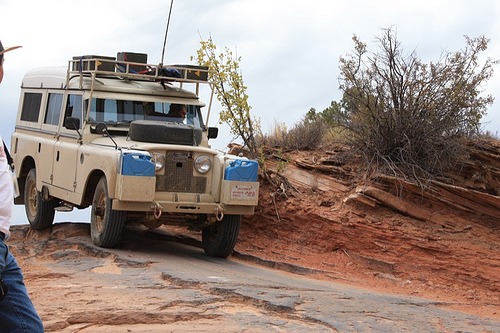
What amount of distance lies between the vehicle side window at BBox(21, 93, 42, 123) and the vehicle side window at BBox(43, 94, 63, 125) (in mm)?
460

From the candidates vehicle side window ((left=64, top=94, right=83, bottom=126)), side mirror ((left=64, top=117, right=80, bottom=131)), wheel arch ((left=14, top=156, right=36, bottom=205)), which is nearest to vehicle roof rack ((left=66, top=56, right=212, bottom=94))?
vehicle side window ((left=64, top=94, right=83, bottom=126))

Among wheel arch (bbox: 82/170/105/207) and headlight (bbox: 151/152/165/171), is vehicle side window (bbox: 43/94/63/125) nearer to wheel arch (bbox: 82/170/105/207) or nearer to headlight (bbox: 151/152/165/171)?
wheel arch (bbox: 82/170/105/207)

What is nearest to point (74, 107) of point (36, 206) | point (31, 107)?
point (31, 107)

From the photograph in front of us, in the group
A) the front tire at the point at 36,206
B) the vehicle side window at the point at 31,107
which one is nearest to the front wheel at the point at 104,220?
the front tire at the point at 36,206

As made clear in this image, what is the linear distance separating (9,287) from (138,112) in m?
7.49

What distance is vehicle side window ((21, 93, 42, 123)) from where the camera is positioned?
509 inches

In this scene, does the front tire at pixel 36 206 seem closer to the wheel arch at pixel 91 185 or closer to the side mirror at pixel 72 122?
the wheel arch at pixel 91 185

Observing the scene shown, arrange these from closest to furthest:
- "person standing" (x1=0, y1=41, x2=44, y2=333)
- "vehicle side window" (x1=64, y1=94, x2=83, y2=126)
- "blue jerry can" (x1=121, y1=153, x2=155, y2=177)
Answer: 1. "person standing" (x1=0, y1=41, x2=44, y2=333)
2. "blue jerry can" (x1=121, y1=153, x2=155, y2=177)
3. "vehicle side window" (x1=64, y1=94, x2=83, y2=126)

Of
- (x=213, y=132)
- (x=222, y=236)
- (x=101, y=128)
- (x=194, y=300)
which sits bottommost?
(x=194, y=300)

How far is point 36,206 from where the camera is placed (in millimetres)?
12719

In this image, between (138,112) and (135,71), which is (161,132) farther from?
(135,71)

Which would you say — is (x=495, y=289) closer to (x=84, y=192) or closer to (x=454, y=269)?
(x=454, y=269)

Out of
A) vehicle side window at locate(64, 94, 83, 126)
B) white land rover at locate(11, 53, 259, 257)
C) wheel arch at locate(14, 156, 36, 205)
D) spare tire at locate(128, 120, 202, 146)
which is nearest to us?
white land rover at locate(11, 53, 259, 257)

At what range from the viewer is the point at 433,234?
39.1 ft
